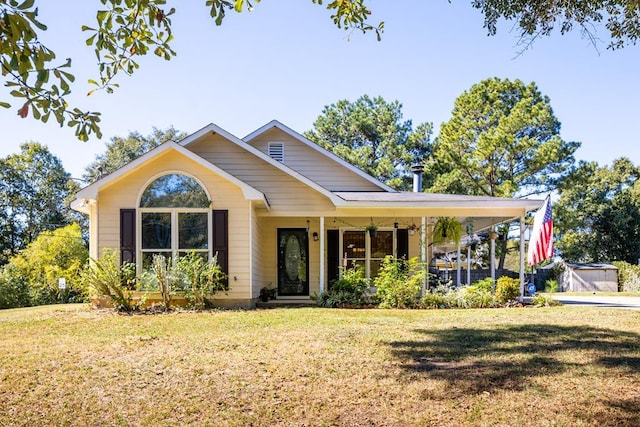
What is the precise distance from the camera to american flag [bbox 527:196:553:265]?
12016mm

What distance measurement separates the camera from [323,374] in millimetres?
5219

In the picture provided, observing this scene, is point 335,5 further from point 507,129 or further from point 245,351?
point 507,129

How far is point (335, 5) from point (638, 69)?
689 cm

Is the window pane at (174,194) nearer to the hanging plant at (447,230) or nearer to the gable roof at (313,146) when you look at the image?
the gable roof at (313,146)

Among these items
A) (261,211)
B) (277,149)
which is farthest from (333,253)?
(277,149)

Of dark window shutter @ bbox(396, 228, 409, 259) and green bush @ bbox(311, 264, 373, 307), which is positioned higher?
dark window shutter @ bbox(396, 228, 409, 259)

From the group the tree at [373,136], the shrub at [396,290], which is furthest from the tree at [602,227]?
the shrub at [396,290]

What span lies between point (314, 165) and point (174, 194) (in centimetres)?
560

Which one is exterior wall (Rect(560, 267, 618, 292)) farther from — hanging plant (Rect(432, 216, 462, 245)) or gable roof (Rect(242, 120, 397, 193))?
hanging plant (Rect(432, 216, 462, 245))

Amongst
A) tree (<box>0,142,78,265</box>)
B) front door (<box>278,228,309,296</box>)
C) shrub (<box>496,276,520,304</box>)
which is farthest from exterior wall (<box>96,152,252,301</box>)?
tree (<box>0,142,78,265</box>)

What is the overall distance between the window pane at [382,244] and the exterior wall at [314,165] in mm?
1690

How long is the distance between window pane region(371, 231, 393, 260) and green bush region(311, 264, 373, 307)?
238 centimetres

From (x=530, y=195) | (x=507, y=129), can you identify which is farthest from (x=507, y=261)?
(x=507, y=129)

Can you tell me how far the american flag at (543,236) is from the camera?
12.0m
